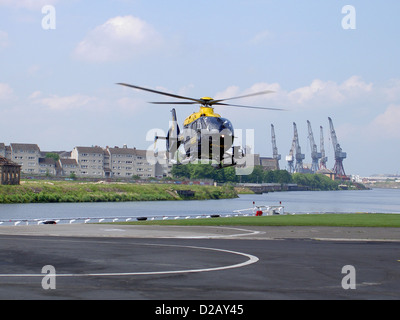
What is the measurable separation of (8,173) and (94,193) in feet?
72.5

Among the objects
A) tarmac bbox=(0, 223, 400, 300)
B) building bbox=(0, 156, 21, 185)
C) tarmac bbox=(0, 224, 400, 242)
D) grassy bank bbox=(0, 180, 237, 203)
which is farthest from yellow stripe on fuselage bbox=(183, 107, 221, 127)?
building bbox=(0, 156, 21, 185)

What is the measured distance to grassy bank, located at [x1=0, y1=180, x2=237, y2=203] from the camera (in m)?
131

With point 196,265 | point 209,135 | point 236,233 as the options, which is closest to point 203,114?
point 209,135

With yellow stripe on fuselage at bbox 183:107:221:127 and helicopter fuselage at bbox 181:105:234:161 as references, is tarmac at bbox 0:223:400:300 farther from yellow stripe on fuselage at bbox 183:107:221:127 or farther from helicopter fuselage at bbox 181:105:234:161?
yellow stripe on fuselage at bbox 183:107:221:127

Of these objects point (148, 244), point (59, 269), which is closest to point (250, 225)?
point (148, 244)

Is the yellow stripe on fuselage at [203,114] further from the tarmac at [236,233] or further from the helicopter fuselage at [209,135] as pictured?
the tarmac at [236,233]

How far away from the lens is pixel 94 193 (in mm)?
147875

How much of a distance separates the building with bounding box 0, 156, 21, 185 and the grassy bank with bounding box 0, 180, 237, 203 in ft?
Result: 9.09

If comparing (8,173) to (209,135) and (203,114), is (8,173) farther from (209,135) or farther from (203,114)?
(209,135)

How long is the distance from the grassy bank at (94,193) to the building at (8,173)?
277cm
